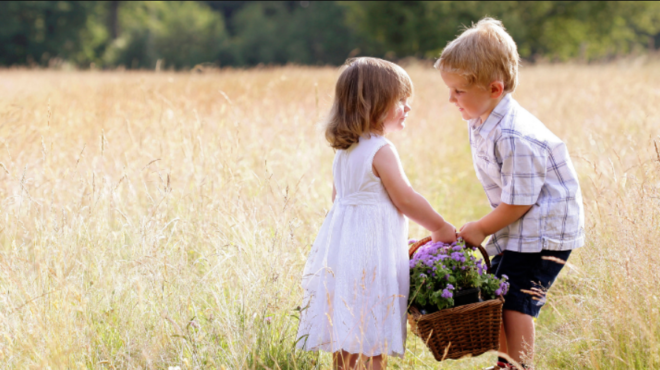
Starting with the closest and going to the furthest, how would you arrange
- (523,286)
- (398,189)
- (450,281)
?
(450,281) → (398,189) → (523,286)

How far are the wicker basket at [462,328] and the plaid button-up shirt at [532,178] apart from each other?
32 cm

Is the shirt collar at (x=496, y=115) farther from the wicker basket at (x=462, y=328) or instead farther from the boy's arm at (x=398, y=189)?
the wicker basket at (x=462, y=328)

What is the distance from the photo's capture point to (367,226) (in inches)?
79.3

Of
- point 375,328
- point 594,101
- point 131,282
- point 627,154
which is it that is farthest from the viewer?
point 594,101

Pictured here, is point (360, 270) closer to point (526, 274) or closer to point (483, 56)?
point (526, 274)

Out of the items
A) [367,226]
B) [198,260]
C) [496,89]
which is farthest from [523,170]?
[198,260]

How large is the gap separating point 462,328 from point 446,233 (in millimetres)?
368

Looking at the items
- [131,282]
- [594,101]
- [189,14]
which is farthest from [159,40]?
[131,282]

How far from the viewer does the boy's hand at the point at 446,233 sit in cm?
208

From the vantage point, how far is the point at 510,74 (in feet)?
6.81

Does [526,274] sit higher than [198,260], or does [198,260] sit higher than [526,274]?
[526,274]

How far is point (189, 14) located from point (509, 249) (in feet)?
134

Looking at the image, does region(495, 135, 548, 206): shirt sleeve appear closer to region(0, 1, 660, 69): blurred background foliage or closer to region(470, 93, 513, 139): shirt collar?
region(470, 93, 513, 139): shirt collar

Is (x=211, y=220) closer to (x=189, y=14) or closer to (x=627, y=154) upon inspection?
(x=627, y=154)
